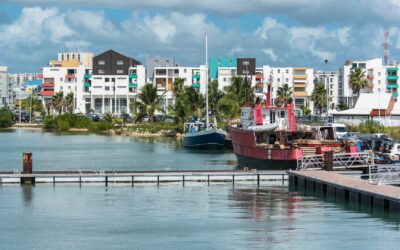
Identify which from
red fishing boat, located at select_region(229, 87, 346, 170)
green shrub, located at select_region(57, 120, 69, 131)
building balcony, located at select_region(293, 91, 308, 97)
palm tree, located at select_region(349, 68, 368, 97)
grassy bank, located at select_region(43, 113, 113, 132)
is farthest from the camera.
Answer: building balcony, located at select_region(293, 91, 308, 97)

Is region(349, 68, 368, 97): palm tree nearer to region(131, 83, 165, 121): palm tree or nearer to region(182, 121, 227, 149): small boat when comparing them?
region(131, 83, 165, 121): palm tree

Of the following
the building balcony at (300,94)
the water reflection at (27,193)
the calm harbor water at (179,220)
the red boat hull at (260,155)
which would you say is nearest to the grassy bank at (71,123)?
the building balcony at (300,94)

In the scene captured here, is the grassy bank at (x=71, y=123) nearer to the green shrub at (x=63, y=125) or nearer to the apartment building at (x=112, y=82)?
the green shrub at (x=63, y=125)

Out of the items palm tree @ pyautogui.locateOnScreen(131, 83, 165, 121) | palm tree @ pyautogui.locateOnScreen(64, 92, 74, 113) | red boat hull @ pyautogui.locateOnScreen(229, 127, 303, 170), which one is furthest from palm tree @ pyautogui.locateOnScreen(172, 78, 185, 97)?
red boat hull @ pyautogui.locateOnScreen(229, 127, 303, 170)

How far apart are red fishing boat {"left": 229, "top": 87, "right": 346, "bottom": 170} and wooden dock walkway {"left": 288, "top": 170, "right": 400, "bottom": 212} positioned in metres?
4.01

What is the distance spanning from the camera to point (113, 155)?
305ft

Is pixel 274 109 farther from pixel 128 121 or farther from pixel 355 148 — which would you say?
pixel 128 121

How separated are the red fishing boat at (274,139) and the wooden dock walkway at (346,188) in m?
4.01

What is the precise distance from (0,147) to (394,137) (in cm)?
4677

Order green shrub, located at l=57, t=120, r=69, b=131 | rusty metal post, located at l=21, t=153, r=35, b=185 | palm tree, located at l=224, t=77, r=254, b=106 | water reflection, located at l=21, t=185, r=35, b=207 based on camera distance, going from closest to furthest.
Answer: water reflection, located at l=21, t=185, r=35, b=207, rusty metal post, located at l=21, t=153, r=35, b=185, palm tree, located at l=224, t=77, r=254, b=106, green shrub, located at l=57, t=120, r=69, b=131

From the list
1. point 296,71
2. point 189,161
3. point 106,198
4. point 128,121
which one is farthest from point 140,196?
point 296,71

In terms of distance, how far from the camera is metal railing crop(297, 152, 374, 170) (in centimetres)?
5811

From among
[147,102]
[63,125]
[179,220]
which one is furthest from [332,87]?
[179,220]

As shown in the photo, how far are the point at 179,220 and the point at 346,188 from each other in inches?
404
